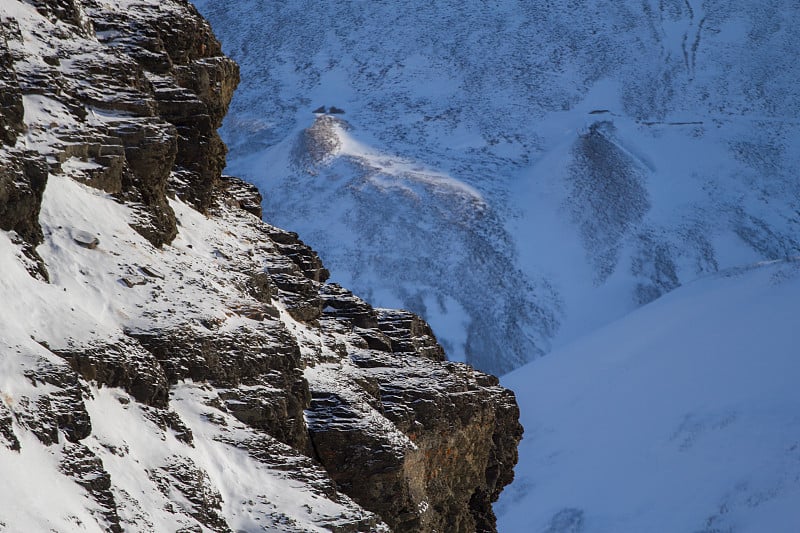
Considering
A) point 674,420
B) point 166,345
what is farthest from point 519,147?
point 166,345

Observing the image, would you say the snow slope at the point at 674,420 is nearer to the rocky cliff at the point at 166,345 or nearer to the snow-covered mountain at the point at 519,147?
the snow-covered mountain at the point at 519,147

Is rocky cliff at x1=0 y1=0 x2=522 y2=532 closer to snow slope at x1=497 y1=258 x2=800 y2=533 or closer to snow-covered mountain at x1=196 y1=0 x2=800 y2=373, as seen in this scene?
snow slope at x1=497 y1=258 x2=800 y2=533

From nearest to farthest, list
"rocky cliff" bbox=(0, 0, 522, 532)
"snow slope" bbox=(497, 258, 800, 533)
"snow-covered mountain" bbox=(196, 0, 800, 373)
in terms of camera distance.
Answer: "rocky cliff" bbox=(0, 0, 522, 532)
"snow slope" bbox=(497, 258, 800, 533)
"snow-covered mountain" bbox=(196, 0, 800, 373)

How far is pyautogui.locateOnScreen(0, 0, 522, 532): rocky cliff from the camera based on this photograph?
20.7m

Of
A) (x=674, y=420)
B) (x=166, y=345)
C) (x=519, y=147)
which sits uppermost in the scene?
(x=519, y=147)

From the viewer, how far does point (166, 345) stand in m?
25.5

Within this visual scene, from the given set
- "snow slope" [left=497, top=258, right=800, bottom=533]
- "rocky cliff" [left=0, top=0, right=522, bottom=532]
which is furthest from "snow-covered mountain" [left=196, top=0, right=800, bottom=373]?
"rocky cliff" [left=0, top=0, right=522, bottom=532]

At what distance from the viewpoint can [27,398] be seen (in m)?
19.7

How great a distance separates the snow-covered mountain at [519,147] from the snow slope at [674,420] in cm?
1875

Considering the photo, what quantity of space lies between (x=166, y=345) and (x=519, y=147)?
106123 mm

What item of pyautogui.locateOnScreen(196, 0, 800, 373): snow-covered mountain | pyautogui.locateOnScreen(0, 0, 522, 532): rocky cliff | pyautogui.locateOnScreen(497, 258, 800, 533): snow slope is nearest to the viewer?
pyautogui.locateOnScreen(0, 0, 522, 532): rocky cliff

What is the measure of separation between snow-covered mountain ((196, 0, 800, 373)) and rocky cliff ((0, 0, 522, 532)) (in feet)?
207

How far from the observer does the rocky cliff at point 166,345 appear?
816 inches

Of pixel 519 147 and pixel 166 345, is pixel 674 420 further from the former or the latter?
pixel 519 147
